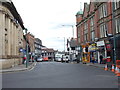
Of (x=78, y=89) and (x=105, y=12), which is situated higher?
(x=105, y=12)

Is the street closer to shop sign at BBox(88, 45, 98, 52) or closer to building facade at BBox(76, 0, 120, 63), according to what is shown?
building facade at BBox(76, 0, 120, 63)

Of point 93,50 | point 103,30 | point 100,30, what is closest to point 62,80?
point 103,30

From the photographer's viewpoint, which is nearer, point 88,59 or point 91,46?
point 91,46

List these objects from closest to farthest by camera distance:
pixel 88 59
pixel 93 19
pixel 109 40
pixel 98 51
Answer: pixel 109 40 < pixel 98 51 < pixel 93 19 < pixel 88 59

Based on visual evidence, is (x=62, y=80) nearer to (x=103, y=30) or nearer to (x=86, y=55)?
(x=103, y=30)

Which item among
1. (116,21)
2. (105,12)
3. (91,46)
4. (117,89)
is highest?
(105,12)

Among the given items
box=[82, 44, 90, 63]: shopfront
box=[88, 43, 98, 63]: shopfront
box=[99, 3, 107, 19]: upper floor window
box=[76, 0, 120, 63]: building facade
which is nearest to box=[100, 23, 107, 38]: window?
box=[76, 0, 120, 63]: building facade

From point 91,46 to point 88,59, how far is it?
525 centimetres

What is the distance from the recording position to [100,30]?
4075 cm

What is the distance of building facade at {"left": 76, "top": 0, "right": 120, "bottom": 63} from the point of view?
106 ft

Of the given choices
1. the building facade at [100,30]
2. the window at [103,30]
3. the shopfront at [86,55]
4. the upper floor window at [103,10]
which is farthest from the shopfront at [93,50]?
the upper floor window at [103,10]

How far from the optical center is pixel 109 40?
113 feet

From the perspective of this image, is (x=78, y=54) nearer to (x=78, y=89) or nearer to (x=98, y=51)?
(x=98, y=51)

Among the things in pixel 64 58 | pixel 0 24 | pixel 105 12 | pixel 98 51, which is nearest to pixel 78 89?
pixel 0 24
